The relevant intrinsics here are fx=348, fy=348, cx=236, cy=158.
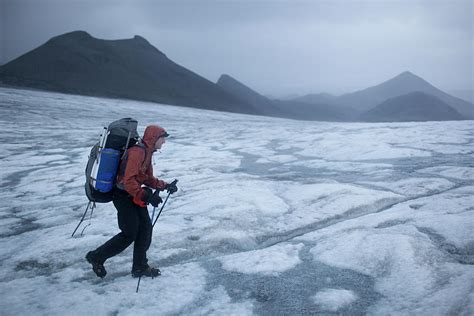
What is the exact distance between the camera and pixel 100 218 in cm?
615

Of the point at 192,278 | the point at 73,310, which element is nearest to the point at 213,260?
the point at 192,278

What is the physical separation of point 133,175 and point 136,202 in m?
0.31

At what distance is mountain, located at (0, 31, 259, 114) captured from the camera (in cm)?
4738

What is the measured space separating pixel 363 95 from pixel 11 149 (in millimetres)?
167223

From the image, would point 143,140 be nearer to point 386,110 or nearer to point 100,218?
point 100,218

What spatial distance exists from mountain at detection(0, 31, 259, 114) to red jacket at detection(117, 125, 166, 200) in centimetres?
4220

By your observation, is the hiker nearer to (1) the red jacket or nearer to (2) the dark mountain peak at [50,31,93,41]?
(1) the red jacket

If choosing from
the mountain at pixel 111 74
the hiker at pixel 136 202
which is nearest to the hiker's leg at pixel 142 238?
the hiker at pixel 136 202

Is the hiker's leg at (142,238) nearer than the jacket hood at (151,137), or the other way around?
the jacket hood at (151,137)

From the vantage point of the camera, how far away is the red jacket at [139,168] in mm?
3660

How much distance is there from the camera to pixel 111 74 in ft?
188

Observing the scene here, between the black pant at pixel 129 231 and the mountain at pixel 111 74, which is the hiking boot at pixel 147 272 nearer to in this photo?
the black pant at pixel 129 231

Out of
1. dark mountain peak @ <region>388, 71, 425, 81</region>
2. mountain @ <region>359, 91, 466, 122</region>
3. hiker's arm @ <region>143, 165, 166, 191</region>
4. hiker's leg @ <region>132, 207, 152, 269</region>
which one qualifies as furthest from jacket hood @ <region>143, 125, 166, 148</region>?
dark mountain peak @ <region>388, 71, 425, 81</region>

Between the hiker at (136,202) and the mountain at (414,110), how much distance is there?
90.4 meters
